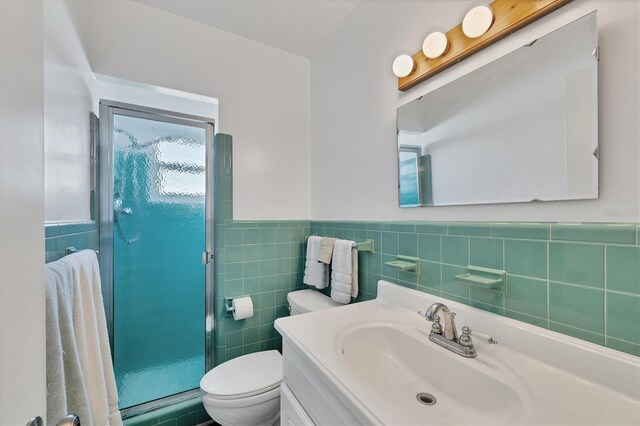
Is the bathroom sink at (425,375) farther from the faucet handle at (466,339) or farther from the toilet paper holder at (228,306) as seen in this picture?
the toilet paper holder at (228,306)

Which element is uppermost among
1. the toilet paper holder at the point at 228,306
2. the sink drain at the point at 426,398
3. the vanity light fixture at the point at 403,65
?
the vanity light fixture at the point at 403,65

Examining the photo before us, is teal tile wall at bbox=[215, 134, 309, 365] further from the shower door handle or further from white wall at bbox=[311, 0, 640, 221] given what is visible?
white wall at bbox=[311, 0, 640, 221]

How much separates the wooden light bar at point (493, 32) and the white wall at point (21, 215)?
1.17 metres

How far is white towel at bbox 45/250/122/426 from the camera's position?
664 millimetres

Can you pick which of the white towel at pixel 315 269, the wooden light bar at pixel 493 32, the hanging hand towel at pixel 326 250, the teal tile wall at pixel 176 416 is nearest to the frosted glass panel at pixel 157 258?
the teal tile wall at pixel 176 416

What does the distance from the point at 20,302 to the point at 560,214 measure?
1196mm

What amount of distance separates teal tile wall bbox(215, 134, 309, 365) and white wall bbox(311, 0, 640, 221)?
36 centimetres

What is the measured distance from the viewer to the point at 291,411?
0.93m

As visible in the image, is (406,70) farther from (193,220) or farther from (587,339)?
(193,220)

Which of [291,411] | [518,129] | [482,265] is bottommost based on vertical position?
[291,411]

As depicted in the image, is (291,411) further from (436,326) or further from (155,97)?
(155,97)

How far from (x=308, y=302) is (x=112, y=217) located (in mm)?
1366

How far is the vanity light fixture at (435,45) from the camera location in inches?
40.2

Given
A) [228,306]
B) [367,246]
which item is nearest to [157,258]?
[228,306]
